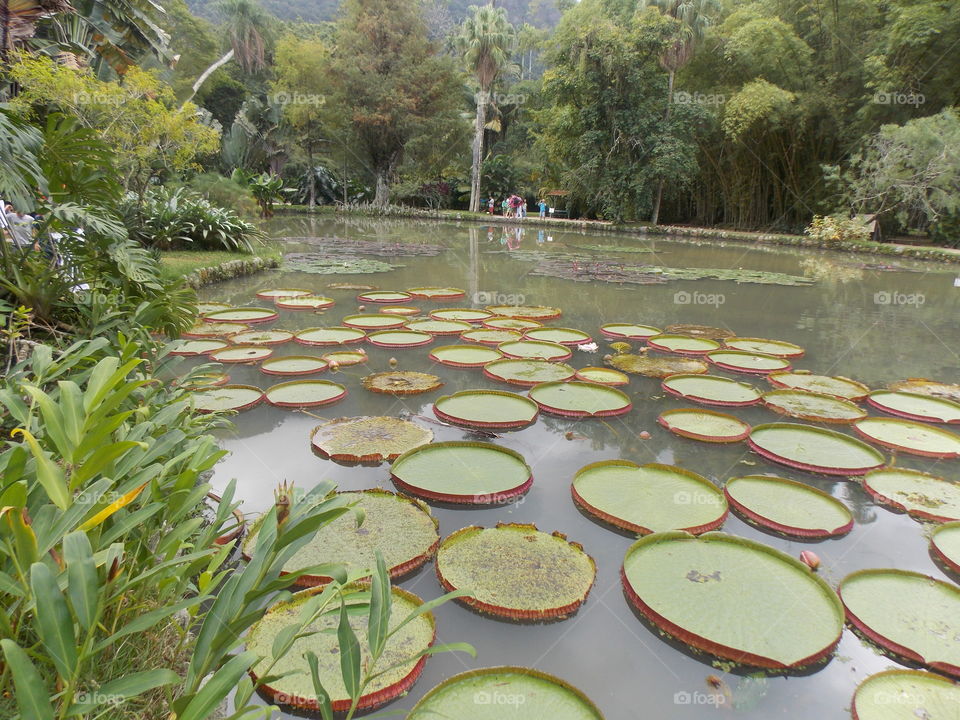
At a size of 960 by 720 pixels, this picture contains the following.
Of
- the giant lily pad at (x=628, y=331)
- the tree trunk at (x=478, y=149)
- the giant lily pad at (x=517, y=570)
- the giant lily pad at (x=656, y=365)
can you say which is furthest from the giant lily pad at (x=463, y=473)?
the tree trunk at (x=478, y=149)

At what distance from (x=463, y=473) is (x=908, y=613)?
1.94 m

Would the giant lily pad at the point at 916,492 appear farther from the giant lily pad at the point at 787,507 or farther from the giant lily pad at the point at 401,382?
the giant lily pad at the point at 401,382

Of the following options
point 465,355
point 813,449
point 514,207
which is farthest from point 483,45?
point 813,449

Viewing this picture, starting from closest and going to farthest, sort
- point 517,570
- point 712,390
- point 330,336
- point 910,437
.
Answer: point 517,570
point 910,437
point 712,390
point 330,336

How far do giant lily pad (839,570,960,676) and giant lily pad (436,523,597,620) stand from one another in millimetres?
996

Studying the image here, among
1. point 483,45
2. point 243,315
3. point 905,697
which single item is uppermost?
point 483,45

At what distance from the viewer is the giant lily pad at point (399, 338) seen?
5188 millimetres

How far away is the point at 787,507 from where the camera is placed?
2.65 m

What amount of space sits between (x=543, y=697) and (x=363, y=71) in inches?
1032

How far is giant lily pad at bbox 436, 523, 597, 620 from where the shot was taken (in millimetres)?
1973

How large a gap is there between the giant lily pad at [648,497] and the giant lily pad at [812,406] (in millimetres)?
1550

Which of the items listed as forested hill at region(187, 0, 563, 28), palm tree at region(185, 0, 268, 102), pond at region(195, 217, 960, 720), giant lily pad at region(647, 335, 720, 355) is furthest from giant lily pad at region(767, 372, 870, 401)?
forested hill at region(187, 0, 563, 28)

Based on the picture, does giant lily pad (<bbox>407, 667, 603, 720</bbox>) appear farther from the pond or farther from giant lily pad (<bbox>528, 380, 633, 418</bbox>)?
giant lily pad (<bbox>528, 380, 633, 418</bbox>)

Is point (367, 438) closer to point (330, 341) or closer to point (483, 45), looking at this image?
point (330, 341)
